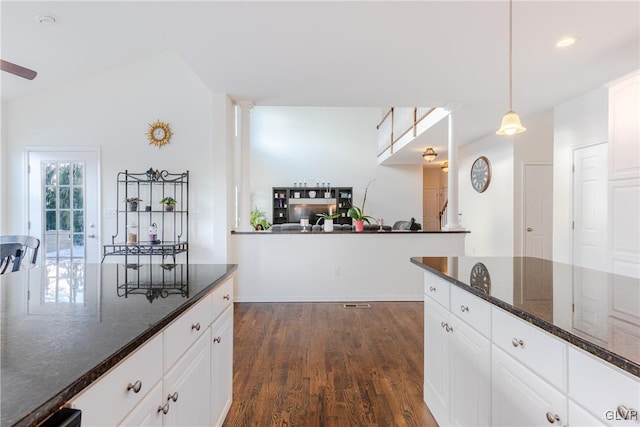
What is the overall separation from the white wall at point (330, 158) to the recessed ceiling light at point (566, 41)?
264 inches

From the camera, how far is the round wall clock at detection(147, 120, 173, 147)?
14.1ft

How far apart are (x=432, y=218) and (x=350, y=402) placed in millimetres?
8986

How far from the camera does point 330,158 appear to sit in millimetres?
9500

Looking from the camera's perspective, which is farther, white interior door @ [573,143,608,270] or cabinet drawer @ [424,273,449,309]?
white interior door @ [573,143,608,270]

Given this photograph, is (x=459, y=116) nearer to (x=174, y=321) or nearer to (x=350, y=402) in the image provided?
(x=350, y=402)

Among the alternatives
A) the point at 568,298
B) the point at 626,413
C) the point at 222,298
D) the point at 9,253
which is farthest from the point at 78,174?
the point at 626,413

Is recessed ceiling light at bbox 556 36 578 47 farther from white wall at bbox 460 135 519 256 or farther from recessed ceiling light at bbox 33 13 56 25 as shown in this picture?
recessed ceiling light at bbox 33 13 56 25

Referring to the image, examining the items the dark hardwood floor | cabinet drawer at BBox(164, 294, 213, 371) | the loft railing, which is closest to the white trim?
the dark hardwood floor

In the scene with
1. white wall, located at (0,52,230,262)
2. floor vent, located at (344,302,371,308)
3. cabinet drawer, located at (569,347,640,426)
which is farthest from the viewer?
white wall, located at (0,52,230,262)

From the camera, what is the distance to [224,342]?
1.70 metres

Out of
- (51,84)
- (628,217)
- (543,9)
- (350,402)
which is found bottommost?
(350,402)

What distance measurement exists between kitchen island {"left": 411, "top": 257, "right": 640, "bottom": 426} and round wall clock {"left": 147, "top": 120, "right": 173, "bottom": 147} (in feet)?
12.7

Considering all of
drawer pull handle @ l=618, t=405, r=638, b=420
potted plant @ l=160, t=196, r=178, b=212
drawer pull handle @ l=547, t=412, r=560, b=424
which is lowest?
drawer pull handle @ l=547, t=412, r=560, b=424

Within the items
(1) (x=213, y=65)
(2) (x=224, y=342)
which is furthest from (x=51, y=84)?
(2) (x=224, y=342)
